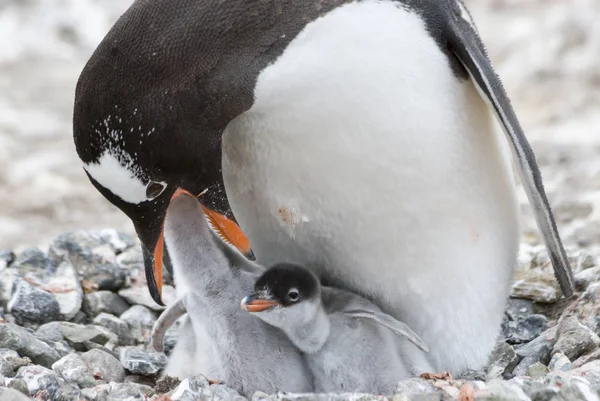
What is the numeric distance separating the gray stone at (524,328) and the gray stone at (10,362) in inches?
60.7

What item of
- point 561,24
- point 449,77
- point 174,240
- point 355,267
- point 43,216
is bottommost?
point 561,24

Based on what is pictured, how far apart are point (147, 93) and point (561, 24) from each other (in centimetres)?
595

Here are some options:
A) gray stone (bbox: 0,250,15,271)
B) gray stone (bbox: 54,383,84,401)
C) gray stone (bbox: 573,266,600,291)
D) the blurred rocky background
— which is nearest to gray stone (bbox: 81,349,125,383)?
gray stone (bbox: 54,383,84,401)

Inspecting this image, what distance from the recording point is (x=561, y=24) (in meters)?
7.77

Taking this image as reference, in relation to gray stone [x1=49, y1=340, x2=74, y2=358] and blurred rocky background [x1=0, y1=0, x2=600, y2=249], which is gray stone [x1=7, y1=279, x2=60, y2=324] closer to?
gray stone [x1=49, y1=340, x2=74, y2=358]

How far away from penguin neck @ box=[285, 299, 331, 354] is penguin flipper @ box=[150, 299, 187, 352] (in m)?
0.43

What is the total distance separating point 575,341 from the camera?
285 cm

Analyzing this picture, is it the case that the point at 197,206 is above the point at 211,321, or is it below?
above

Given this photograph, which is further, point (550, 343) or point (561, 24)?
point (561, 24)

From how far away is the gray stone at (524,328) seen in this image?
3.31m

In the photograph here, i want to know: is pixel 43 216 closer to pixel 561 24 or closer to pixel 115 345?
pixel 115 345

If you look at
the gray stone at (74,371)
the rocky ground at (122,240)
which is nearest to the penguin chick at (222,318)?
the rocky ground at (122,240)

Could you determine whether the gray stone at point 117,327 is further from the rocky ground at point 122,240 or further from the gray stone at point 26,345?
the gray stone at point 26,345

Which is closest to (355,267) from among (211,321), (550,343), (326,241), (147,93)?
(326,241)
